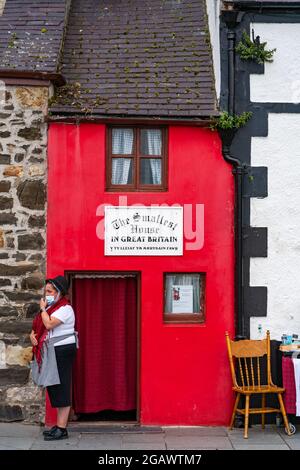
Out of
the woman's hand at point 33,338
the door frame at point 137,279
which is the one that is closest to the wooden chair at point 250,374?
the door frame at point 137,279

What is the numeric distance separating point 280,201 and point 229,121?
48.6 inches

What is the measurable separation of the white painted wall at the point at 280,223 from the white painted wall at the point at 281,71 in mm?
294

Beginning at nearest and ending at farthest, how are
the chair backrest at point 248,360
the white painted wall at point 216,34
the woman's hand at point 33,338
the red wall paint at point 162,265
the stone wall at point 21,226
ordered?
the woman's hand at point 33,338
the chair backrest at point 248,360
the stone wall at point 21,226
the red wall paint at point 162,265
the white painted wall at point 216,34

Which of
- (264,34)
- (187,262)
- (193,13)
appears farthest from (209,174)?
(193,13)

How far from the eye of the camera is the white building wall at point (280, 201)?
957cm

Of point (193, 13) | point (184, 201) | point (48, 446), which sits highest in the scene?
point (193, 13)

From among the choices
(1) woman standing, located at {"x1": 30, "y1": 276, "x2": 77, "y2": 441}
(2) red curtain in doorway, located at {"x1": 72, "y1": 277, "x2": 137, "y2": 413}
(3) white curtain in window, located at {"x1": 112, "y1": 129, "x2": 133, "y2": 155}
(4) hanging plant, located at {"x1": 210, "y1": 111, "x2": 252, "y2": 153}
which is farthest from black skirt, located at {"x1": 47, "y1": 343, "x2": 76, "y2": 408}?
(4) hanging plant, located at {"x1": 210, "y1": 111, "x2": 252, "y2": 153}

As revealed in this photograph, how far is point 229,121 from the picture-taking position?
376 inches

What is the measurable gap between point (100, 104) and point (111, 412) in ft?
13.5

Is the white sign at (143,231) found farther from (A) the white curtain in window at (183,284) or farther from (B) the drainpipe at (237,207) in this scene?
(B) the drainpipe at (237,207)

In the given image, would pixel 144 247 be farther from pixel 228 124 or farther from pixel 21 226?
pixel 228 124

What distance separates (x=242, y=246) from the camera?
9.58 m

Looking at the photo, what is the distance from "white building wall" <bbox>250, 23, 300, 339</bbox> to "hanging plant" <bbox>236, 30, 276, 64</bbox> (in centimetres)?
11

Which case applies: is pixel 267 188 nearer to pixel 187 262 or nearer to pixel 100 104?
pixel 187 262
